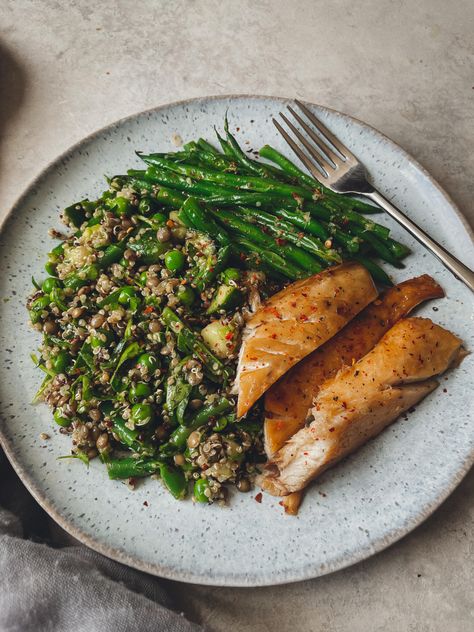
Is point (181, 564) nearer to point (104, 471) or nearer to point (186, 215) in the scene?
point (104, 471)

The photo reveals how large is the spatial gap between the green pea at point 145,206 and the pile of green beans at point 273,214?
13 centimetres

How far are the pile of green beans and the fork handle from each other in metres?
0.14

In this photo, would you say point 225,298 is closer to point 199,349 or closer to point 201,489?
point 199,349

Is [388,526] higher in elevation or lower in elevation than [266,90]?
lower

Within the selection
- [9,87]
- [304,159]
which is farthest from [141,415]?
[9,87]

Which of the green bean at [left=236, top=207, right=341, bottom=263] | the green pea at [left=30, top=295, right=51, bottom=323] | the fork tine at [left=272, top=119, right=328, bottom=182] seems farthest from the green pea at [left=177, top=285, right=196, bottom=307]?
the fork tine at [left=272, top=119, right=328, bottom=182]

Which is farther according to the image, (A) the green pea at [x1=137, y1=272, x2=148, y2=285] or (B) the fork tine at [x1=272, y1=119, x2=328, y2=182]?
(B) the fork tine at [x1=272, y1=119, x2=328, y2=182]

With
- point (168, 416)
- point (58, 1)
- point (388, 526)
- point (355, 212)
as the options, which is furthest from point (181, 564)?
point (58, 1)

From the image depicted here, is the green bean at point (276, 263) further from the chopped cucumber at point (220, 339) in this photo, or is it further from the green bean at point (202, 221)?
the chopped cucumber at point (220, 339)

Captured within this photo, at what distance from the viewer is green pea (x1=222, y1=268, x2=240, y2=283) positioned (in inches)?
187

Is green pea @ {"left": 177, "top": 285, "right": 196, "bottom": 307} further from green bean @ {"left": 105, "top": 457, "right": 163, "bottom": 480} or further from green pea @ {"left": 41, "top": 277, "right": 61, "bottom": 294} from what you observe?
green bean @ {"left": 105, "top": 457, "right": 163, "bottom": 480}

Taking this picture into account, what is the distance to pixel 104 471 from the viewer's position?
4.77 m

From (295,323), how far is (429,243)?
1359 millimetres

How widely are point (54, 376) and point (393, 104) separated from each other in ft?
14.6
